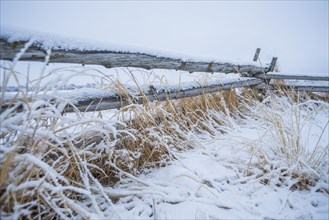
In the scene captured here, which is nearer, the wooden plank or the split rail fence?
the split rail fence

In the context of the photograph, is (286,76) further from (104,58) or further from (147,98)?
(104,58)

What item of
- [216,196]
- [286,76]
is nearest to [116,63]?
[216,196]

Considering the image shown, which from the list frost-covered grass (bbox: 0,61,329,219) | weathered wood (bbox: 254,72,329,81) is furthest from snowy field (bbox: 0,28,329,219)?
weathered wood (bbox: 254,72,329,81)

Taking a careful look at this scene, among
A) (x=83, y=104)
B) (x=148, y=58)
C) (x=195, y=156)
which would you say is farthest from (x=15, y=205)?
(x=148, y=58)

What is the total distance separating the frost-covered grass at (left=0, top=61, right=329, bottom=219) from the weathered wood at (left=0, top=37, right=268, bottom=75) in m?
0.17

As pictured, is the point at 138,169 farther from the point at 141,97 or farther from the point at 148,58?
the point at 148,58

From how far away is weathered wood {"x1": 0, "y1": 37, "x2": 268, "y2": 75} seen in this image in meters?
1.05

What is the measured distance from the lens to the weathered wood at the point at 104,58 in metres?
1.05

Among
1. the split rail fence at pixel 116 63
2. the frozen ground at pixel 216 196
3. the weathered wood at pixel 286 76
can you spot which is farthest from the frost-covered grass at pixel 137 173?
the weathered wood at pixel 286 76

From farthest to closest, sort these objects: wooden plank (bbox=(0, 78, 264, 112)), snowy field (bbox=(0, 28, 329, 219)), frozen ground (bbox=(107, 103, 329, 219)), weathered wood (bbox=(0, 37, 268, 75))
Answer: wooden plank (bbox=(0, 78, 264, 112)) < frozen ground (bbox=(107, 103, 329, 219)) < weathered wood (bbox=(0, 37, 268, 75)) < snowy field (bbox=(0, 28, 329, 219))

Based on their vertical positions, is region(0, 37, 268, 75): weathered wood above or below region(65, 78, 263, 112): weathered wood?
above

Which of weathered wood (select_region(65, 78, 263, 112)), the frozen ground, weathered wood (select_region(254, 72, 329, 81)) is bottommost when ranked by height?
the frozen ground

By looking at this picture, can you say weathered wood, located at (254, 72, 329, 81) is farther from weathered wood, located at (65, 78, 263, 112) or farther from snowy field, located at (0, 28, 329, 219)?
snowy field, located at (0, 28, 329, 219)

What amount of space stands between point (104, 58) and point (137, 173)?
2.93 ft
